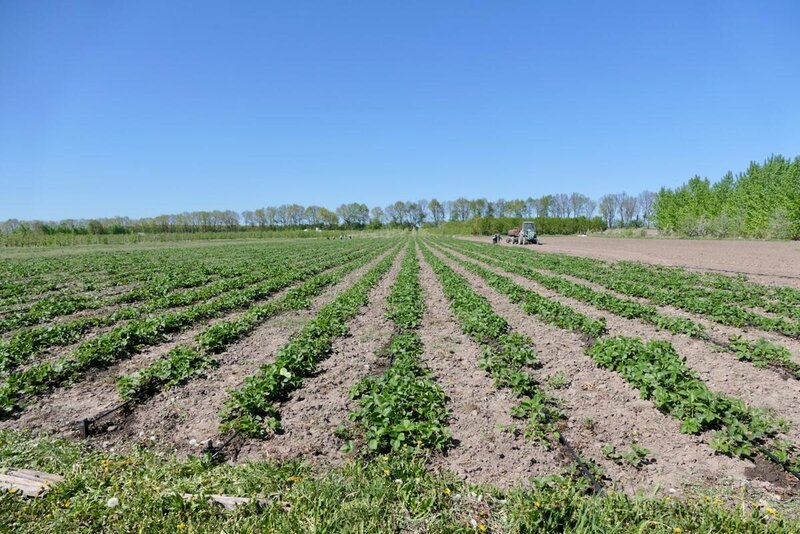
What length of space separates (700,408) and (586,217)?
477 ft

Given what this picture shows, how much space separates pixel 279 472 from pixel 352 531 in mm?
1225

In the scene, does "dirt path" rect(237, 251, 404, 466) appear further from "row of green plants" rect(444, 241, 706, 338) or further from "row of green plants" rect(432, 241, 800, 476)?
"row of green plants" rect(444, 241, 706, 338)

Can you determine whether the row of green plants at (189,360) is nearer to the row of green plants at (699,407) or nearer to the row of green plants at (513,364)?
the row of green plants at (513,364)

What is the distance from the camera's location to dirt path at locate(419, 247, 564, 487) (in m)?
4.41

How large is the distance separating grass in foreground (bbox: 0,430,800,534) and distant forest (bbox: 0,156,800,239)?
74.5 meters

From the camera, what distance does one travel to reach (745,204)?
64500mm

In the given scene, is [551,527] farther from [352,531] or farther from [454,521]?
[352,531]

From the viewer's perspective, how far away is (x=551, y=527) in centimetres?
333

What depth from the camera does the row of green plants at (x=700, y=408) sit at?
15.0 feet

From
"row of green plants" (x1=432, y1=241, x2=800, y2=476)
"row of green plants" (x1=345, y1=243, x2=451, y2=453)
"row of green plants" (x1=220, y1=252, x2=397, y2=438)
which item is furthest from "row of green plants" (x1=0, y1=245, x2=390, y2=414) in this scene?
"row of green plants" (x1=432, y1=241, x2=800, y2=476)

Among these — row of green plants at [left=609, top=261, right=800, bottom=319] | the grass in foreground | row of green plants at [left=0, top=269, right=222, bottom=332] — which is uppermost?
row of green plants at [left=0, top=269, right=222, bottom=332]

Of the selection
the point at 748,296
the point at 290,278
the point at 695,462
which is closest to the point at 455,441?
the point at 695,462

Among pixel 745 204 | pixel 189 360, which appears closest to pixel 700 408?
pixel 189 360

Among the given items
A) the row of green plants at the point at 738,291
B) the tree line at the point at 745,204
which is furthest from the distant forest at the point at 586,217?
the row of green plants at the point at 738,291
